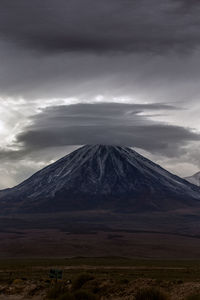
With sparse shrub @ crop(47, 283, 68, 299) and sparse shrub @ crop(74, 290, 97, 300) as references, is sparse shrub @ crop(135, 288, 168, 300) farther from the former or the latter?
sparse shrub @ crop(47, 283, 68, 299)

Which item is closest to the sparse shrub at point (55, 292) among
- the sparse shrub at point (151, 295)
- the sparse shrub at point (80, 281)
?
the sparse shrub at point (80, 281)

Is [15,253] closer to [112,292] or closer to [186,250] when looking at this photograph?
[186,250]

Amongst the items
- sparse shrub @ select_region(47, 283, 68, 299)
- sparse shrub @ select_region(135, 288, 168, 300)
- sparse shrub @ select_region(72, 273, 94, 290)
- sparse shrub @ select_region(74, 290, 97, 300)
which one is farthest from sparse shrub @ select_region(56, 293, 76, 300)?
sparse shrub @ select_region(72, 273, 94, 290)

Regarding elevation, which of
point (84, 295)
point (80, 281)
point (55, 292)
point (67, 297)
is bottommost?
point (67, 297)

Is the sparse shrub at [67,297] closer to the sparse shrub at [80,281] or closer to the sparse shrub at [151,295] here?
the sparse shrub at [151,295]

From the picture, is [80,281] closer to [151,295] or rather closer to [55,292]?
[55,292]

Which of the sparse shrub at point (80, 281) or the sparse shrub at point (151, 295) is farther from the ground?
the sparse shrub at point (80, 281)

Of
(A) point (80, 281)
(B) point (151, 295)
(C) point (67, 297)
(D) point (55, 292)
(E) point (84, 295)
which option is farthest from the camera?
(A) point (80, 281)

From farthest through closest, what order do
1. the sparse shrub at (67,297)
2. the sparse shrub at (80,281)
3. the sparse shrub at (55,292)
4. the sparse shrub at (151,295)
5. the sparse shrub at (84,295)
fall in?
the sparse shrub at (80,281), the sparse shrub at (55,292), the sparse shrub at (84,295), the sparse shrub at (67,297), the sparse shrub at (151,295)

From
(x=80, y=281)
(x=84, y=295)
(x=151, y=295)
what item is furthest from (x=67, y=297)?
(x=80, y=281)
